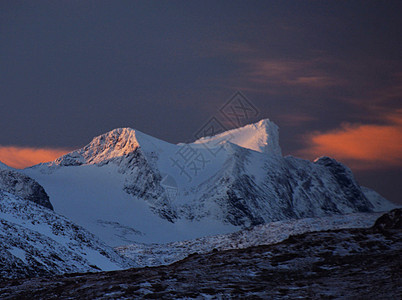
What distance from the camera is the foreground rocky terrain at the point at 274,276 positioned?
1805 centimetres

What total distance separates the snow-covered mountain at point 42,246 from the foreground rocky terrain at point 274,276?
1443 centimetres

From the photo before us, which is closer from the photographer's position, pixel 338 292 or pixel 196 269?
pixel 338 292

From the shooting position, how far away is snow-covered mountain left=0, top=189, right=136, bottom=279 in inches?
1508

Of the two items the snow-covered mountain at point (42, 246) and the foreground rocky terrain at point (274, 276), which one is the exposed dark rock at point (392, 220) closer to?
the foreground rocky terrain at point (274, 276)

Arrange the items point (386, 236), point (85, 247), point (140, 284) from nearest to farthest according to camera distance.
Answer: point (140, 284) < point (386, 236) < point (85, 247)

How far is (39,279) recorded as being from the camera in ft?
80.0

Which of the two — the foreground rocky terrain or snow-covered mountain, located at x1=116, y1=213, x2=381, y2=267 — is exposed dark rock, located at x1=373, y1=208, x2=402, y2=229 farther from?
snow-covered mountain, located at x1=116, y1=213, x2=381, y2=267

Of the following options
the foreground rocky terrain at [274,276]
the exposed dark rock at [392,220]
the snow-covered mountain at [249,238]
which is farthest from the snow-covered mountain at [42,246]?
the exposed dark rock at [392,220]

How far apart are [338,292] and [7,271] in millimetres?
24399

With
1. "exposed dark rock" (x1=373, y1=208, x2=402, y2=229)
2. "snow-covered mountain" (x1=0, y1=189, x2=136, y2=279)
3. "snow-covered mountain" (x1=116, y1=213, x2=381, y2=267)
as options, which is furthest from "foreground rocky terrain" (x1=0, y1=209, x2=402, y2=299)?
"snow-covered mountain" (x1=116, y1=213, x2=381, y2=267)

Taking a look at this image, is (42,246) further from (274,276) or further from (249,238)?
(249,238)

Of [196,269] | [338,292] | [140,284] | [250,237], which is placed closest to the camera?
[338,292]

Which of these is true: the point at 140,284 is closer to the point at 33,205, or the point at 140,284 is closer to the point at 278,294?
the point at 278,294

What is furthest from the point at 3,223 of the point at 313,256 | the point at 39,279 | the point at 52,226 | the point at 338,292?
the point at 338,292
